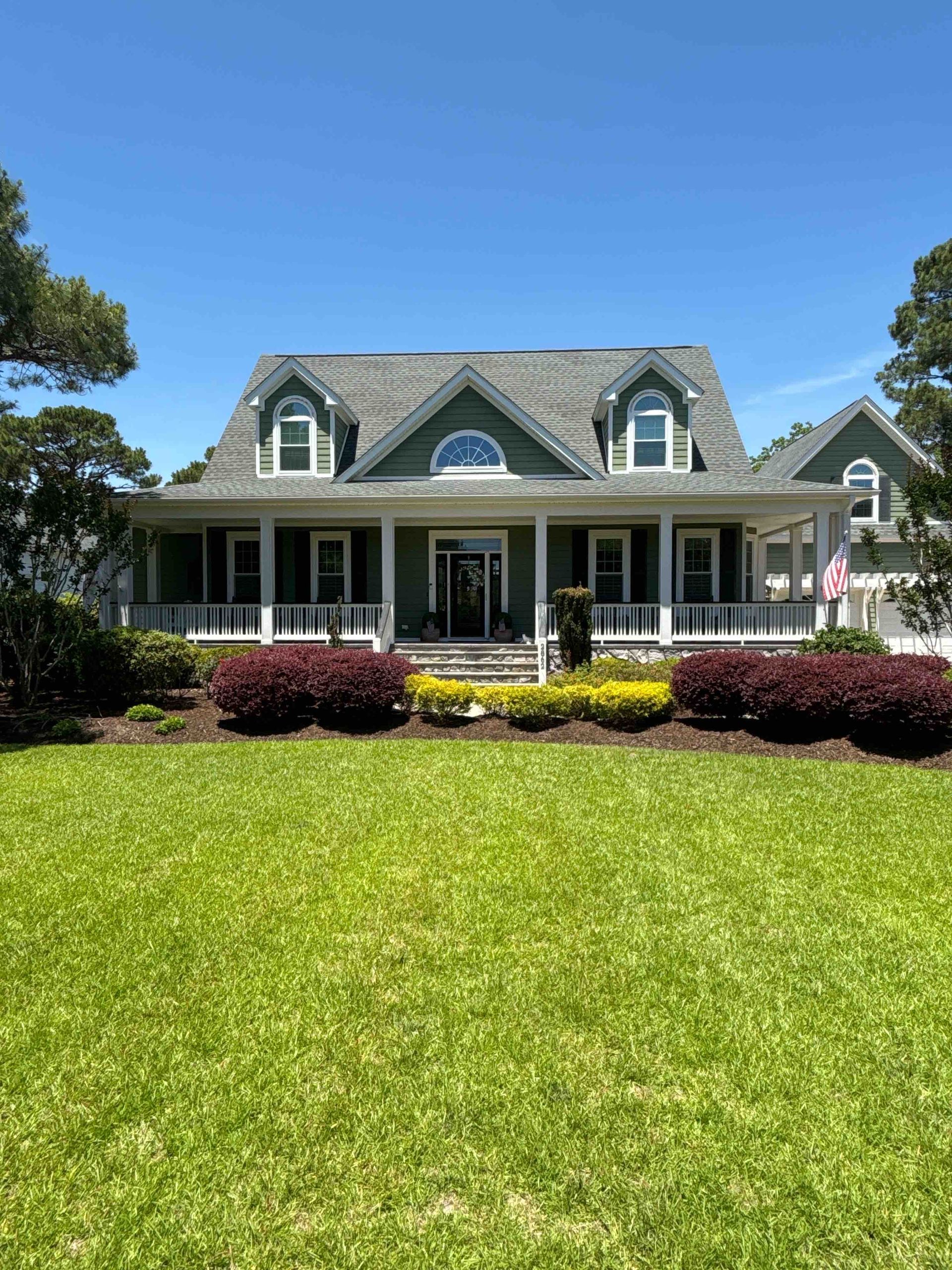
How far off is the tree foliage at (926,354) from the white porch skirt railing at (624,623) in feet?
64.8

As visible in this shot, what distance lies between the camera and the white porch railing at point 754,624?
13867 mm

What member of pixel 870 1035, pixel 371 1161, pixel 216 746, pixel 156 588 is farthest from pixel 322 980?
pixel 156 588

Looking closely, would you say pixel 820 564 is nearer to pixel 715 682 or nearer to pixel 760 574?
pixel 760 574

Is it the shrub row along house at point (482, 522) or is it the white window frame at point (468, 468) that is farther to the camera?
the white window frame at point (468, 468)

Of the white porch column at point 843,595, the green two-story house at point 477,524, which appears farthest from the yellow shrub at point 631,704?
the white porch column at point 843,595

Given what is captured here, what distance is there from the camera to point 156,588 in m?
15.6

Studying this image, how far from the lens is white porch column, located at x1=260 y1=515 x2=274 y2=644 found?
1404cm

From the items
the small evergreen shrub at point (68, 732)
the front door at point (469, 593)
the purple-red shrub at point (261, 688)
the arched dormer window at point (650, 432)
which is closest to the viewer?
the small evergreen shrub at point (68, 732)

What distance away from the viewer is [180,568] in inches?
673

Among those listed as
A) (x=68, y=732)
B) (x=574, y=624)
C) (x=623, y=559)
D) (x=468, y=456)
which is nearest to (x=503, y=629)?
(x=623, y=559)

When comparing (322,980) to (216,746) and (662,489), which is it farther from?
(662,489)

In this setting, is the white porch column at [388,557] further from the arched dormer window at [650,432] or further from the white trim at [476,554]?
the arched dormer window at [650,432]

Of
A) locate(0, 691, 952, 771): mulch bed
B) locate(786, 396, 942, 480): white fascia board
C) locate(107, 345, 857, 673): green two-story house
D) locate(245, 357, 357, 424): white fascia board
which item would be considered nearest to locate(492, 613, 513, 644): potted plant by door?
locate(107, 345, 857, 673): green two-story house

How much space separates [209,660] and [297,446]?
246 inches
